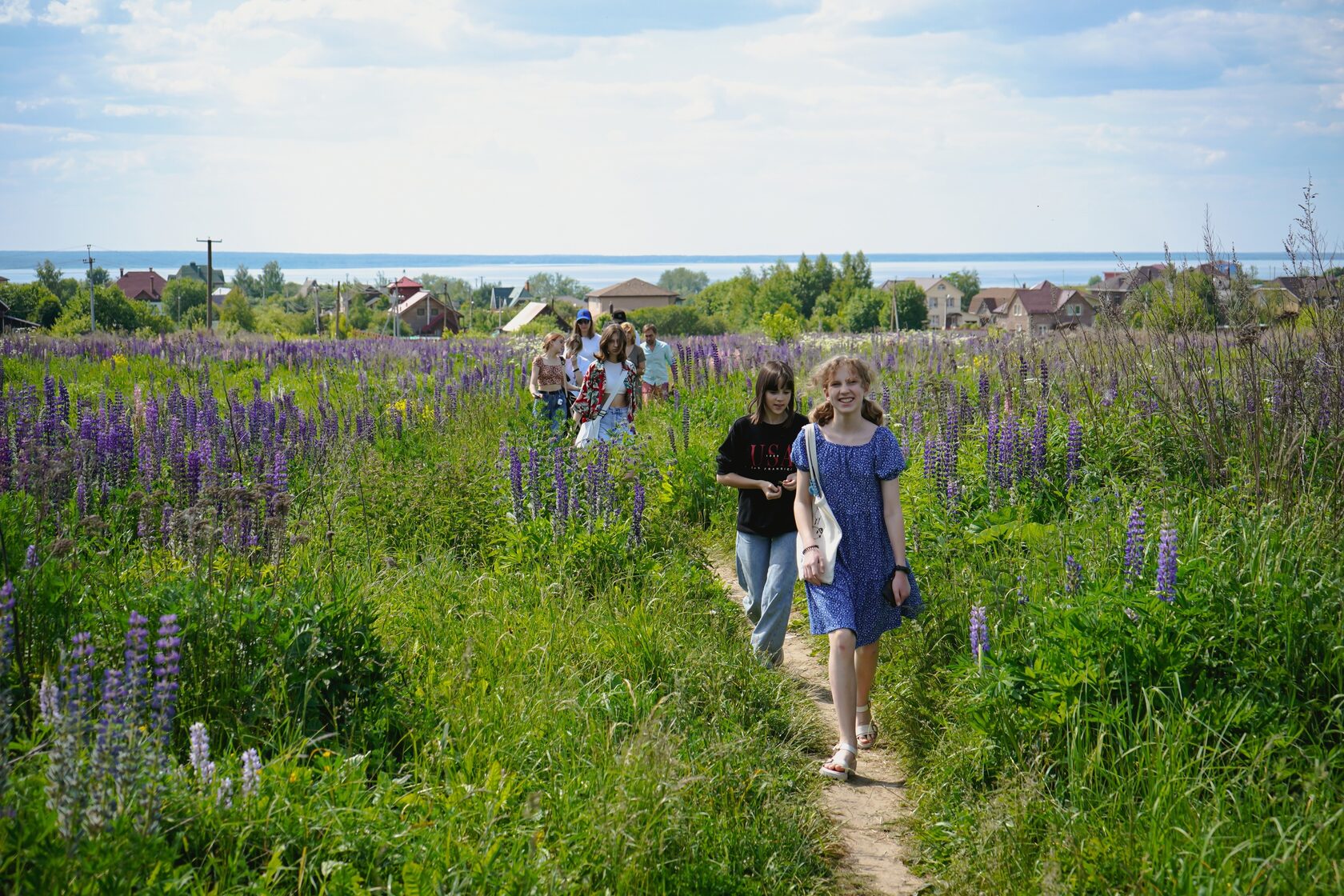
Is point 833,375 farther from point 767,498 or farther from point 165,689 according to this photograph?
point 165,689

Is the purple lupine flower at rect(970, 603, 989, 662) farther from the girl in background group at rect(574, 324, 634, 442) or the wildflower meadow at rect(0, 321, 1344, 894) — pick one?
the girl in background group at rect(574, 324, 634, 442)

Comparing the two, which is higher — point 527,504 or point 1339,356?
point 1339,356

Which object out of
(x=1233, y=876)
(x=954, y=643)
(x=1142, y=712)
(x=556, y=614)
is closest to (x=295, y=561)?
(x=556, y=614)

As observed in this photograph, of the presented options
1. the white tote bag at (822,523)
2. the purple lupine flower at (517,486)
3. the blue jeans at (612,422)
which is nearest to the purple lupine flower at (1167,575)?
the white tote bag at (822,523)

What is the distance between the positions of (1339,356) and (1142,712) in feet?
11.1

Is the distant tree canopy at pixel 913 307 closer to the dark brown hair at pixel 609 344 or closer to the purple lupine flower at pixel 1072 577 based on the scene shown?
the dark brown hair at pixel 609 344

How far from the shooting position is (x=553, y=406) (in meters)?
11.7

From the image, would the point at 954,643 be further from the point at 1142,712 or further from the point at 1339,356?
the point at 1339,356

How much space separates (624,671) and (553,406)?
21.4 ft

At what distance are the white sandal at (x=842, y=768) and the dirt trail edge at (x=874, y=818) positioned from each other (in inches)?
1.4

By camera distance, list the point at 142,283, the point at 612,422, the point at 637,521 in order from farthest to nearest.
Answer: the point at 142,283
the point at 612,422
the point at 637,521

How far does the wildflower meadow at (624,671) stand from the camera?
10.6 feet

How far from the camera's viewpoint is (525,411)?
12977 millimetres

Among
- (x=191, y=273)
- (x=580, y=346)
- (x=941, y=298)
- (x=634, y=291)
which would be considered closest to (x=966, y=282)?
(x=941, y=298)
